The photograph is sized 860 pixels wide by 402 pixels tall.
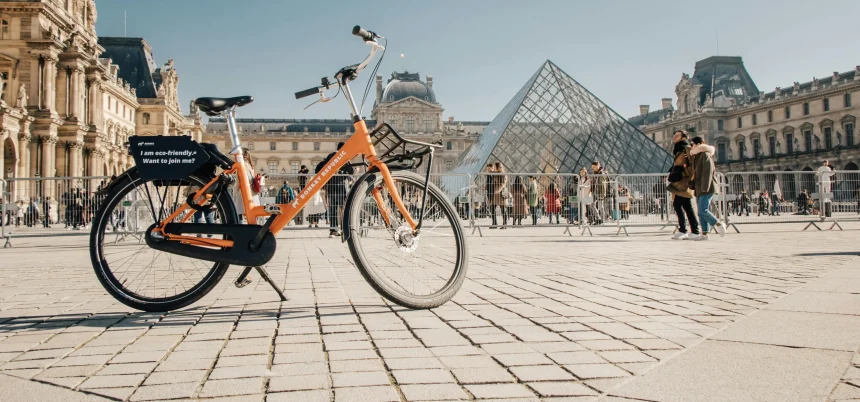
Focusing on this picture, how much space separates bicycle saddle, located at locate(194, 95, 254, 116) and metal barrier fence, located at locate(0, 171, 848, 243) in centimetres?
675

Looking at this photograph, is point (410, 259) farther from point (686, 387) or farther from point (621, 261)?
point (621, 261)

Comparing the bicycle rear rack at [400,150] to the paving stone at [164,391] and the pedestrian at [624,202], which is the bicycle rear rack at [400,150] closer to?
the paving stone at [164,391]

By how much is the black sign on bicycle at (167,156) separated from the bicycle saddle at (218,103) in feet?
0.67

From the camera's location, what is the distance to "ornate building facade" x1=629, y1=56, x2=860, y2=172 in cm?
5181

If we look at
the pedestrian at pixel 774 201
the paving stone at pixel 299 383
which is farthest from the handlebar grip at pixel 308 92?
the pedestrian at pixel 774 201

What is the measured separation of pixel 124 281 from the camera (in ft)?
10.4

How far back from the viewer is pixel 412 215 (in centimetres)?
323

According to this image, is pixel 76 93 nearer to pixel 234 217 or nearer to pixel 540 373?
pixel 234 217

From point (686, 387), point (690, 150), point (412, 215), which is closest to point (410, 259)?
point (412, 215)

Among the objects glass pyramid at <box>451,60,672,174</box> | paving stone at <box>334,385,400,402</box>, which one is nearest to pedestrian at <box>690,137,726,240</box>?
paving stone at <box>334,385,400,402</box>

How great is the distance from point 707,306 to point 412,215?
5.37 feet

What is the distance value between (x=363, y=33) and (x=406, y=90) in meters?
84.8

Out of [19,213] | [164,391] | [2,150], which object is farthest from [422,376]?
[2,150]

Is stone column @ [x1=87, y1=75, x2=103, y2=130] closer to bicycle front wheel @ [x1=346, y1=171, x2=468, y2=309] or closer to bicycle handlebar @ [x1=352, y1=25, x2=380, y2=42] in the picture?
bicycle handlebar @ [x1=352, y1=25, x2=380, y2=42]
